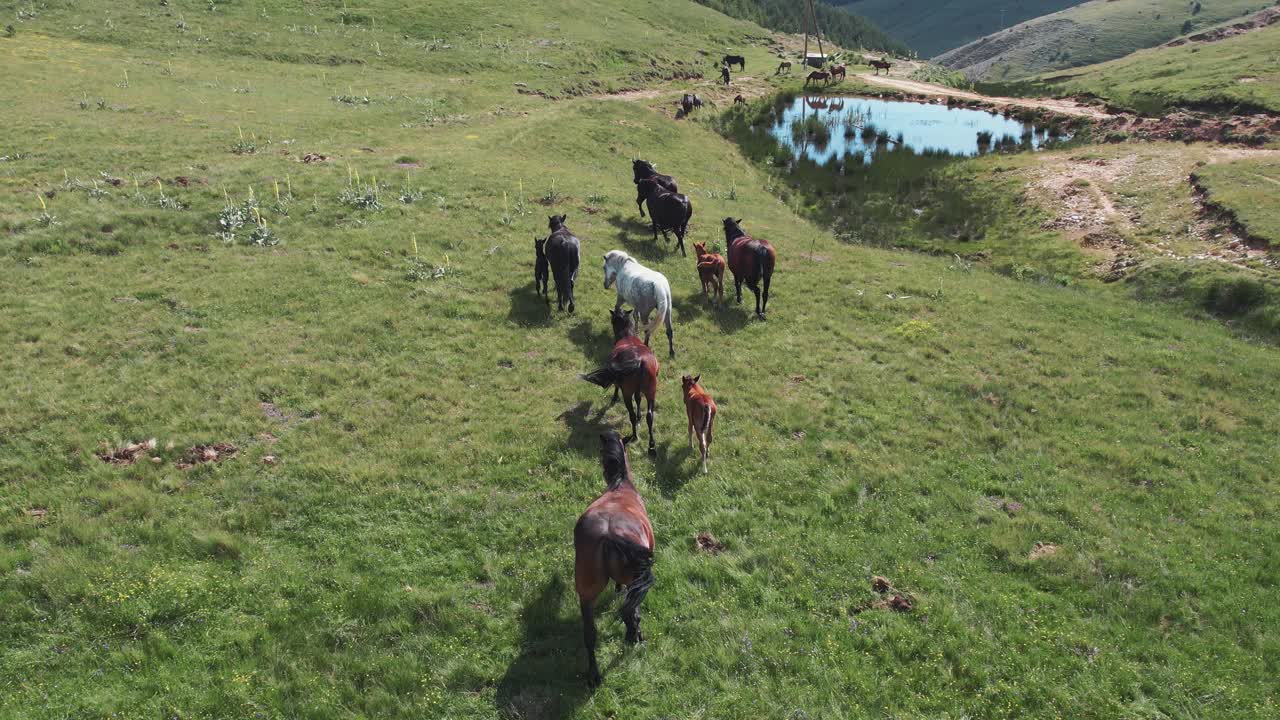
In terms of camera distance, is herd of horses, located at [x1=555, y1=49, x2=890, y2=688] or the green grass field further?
the green grass field

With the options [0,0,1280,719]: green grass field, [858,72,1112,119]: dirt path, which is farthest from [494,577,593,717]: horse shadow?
[858,72,1112,119]: dirt path

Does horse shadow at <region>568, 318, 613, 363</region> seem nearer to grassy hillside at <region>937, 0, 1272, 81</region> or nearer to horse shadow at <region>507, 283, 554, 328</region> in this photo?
horse shadow at <region>507, 283, 554, 328</region>

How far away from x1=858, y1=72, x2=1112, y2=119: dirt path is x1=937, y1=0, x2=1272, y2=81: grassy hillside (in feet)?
285

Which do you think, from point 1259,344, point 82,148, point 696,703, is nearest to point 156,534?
point 696,703

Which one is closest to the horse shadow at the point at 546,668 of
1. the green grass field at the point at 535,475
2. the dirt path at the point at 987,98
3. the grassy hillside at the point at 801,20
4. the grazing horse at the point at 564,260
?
the green grass field at the point at 535,475

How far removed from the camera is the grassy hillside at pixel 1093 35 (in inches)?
5276

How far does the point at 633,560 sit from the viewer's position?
21.7ft

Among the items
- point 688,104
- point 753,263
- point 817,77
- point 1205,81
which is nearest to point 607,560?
point 753,263

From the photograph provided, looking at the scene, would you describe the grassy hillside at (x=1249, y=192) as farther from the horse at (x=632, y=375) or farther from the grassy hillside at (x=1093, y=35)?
the grassy hillside at (x=1093, y=35)

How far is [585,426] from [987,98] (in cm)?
6178

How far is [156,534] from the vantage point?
8289 mm

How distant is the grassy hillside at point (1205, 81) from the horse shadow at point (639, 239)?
4037 cm

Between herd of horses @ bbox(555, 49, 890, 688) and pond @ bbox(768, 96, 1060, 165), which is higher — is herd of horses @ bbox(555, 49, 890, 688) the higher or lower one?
the lower one

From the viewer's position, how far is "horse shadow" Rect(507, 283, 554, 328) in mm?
15211
